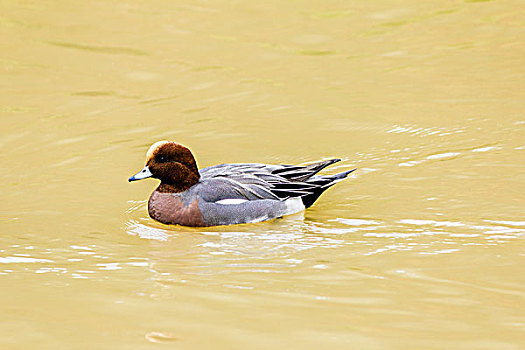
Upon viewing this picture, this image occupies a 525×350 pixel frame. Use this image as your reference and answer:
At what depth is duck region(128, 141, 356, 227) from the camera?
8648 mm

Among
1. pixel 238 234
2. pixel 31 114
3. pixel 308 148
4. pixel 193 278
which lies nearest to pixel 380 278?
pixel 193 278

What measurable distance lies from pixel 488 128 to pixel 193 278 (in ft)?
18.3

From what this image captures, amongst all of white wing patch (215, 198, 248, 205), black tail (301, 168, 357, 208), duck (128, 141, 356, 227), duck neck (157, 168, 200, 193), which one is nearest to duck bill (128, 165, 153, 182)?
duck (128, 141, 356, 227)

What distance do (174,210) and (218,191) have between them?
48 centimetres

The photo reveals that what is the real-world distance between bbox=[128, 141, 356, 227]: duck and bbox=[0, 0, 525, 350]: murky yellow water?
6.9 inches

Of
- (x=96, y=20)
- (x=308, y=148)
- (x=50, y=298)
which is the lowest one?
(x=50, y=298)

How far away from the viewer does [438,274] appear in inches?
264

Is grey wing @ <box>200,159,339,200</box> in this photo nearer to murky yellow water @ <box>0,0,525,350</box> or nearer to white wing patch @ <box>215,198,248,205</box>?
white wing patch @ <box>215,198,248,205</box>

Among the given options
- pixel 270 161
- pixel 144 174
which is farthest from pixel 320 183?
pixel 144 174

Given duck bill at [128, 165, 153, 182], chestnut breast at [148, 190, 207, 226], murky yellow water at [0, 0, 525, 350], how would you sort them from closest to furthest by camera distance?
murky yellow water at [0, 0, 525, 350]
chestnut breast at [148, 190, 207, 226]
duck bill at [128, 165, 153, 182]

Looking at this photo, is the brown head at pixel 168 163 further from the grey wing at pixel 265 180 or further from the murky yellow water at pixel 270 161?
the murky yellow water at pixel 270 161

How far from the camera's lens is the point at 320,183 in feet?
30.4

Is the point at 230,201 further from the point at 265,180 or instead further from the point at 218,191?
the point at 265,180

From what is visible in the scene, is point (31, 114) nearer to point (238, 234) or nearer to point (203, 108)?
point (203, 108)
